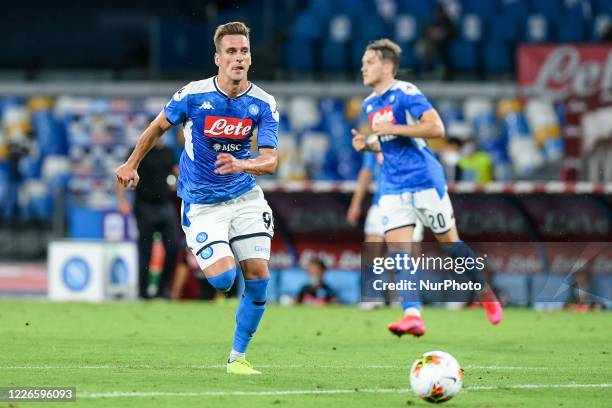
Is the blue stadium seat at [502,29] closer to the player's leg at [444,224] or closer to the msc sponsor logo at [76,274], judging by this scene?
the msc sponsor logo at [76,274]

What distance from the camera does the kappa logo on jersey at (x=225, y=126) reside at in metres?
8.19

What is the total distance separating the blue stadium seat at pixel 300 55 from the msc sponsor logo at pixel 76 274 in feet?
33.4

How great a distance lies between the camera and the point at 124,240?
17.6m

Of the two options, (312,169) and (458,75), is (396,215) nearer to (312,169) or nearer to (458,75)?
(312,169)

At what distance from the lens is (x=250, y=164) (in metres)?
7.68

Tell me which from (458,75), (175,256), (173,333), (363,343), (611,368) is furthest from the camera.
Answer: (458,75)

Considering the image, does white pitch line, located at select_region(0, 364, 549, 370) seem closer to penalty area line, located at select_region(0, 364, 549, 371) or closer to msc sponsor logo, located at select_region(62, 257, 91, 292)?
penalty area line, located at select_region(0, 364, 549, 371)

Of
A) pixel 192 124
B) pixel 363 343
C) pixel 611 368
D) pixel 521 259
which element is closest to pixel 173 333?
pixel 363 343

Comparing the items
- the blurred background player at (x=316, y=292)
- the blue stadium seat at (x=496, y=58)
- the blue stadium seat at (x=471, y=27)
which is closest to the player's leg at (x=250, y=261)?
the blurred background player at (x=316, y=292)

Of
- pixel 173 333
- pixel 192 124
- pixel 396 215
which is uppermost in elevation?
pixel 192 124

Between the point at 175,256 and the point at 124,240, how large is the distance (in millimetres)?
1801

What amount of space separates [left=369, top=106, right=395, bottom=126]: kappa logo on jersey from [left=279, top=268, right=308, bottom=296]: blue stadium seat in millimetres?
5986

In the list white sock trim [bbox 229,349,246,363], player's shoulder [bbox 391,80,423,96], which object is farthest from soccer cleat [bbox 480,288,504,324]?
white sock trim [bbox 229,349,246,363]

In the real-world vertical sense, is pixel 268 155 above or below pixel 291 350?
above
